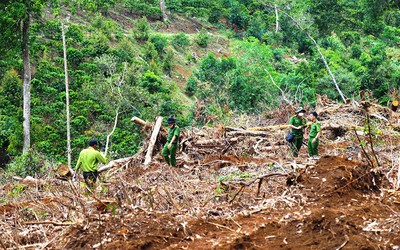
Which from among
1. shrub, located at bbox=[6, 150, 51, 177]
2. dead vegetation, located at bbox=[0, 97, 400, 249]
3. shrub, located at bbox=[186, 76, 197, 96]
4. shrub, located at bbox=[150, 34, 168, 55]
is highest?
dead vegetation, located at bbox=[0, 97, 400, 249]

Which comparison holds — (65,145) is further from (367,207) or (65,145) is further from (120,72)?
(367,207)

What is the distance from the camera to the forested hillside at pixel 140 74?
19.4 m

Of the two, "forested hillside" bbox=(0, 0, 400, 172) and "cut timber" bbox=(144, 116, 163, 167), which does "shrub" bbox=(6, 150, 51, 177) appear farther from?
"cut timber" bbox=(144, 116, 163, 167)

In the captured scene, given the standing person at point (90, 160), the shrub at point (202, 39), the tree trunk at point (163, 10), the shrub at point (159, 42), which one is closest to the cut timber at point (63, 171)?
the standing person at point (90, 160)

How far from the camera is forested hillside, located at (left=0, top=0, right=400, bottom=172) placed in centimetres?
1936

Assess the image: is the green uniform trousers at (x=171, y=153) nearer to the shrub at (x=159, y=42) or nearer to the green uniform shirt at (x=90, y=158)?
the green uniform shirt at (x=90, y=158)

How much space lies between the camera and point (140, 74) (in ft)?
87.7

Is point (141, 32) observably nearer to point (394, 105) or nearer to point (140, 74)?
point (140, 74)

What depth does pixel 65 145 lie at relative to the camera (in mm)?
21703

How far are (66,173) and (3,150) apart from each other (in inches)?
521

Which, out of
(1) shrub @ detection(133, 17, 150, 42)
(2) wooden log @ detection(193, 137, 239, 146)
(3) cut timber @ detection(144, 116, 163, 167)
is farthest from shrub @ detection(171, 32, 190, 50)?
(3) cut timber @ detection(144, 116, 163, 167)

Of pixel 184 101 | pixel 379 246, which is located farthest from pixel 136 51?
pixel 379 246

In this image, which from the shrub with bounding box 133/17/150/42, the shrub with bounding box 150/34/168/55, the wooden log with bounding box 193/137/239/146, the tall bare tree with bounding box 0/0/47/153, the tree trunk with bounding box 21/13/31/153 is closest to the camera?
the wooden log with bounding box 193/137/239/146

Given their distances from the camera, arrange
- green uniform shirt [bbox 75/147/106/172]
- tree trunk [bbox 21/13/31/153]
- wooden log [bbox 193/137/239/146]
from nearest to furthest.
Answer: green uniform shirt [bbox 75/147/106/172]
wooden log [bbox 193/137/239/146]
tree trunk [bbox 21/13/31/153]
